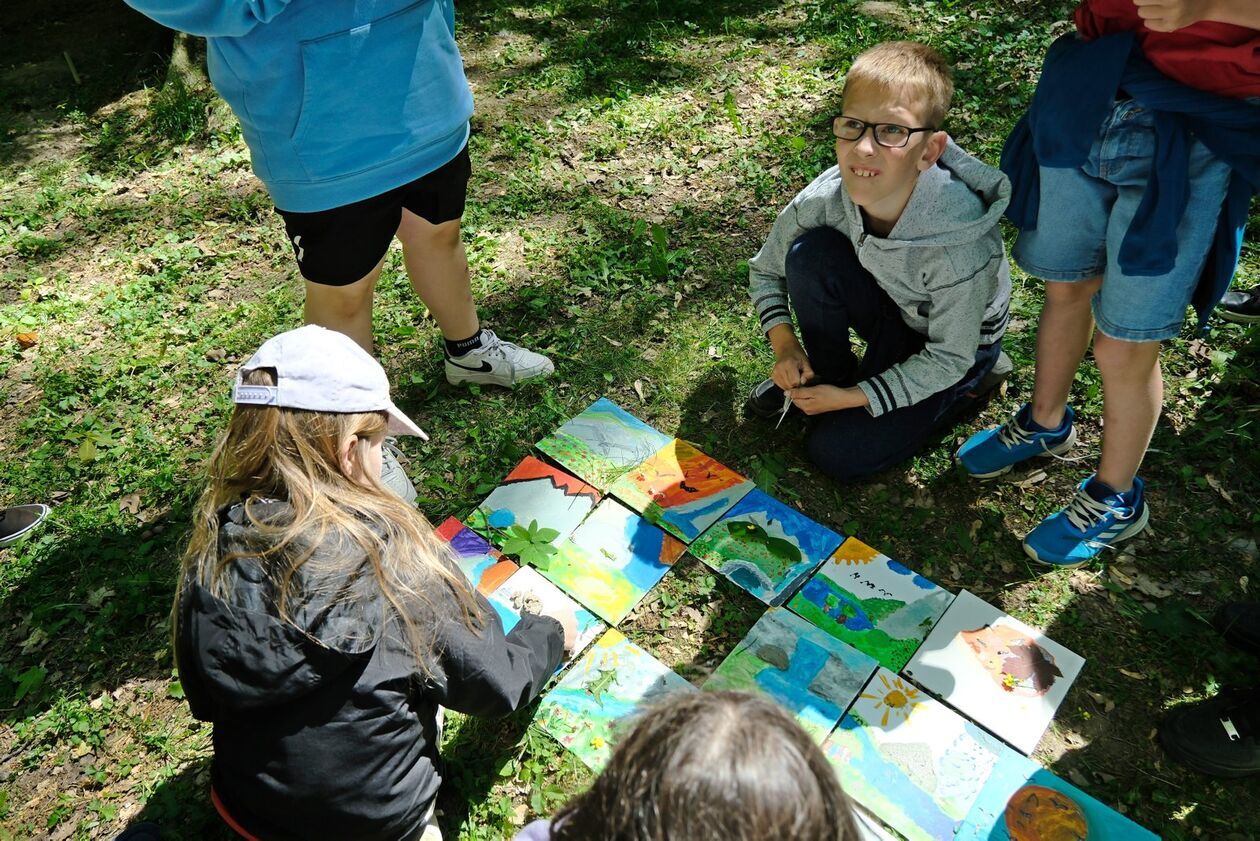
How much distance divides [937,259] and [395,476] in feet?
5.39

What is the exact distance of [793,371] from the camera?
2.48 m

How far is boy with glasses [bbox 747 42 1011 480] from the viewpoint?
2.09 m

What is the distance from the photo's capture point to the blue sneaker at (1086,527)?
2.29 meters

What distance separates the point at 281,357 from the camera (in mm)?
1525

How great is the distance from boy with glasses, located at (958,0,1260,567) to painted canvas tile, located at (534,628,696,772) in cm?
116

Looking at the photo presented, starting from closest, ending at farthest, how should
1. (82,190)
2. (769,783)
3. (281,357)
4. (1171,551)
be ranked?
(769,783)
(281,357)
(1171,551)
(82,190)

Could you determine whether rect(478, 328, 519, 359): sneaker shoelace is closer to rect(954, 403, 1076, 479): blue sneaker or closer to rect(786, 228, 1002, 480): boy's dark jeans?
rect(786, 228, 1002, 480): boy's dark jeans

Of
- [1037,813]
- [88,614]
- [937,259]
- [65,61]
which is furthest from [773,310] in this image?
[65,61]

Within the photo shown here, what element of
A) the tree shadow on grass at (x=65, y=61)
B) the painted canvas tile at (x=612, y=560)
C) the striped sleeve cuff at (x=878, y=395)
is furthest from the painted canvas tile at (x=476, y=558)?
the tree shadow on grass at (x=65, y=61)

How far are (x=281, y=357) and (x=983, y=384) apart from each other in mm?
2082

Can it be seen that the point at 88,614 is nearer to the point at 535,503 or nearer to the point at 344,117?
the point at 535,503

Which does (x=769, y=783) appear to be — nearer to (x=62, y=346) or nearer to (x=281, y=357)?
(x=281, y=357)

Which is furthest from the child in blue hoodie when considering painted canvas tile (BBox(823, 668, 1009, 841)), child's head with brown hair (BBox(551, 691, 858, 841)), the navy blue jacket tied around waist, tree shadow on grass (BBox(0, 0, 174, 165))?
tree shadow on grass (BBox(0, 0, 174, 165))

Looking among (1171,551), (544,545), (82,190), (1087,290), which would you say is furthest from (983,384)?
(82,190)
